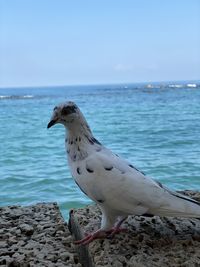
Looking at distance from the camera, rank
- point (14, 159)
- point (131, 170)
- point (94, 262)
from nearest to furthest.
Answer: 1. point (94, 262)
2. point (131, 170)
3. point (14, 159)

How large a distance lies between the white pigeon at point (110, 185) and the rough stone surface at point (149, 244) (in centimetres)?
6

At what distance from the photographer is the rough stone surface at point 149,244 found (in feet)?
3.73

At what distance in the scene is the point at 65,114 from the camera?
4.13ft

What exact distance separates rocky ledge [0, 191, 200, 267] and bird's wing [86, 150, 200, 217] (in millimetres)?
105

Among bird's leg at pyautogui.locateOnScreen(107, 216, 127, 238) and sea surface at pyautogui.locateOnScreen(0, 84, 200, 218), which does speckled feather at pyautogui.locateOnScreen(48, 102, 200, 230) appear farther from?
sea surface at pyautogui.locateOnScreen(0, 84, 200, 218)

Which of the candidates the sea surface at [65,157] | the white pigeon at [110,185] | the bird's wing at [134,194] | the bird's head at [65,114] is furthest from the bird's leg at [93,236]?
the sea surface at [65,157]

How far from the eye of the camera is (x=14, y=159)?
19.5 feet

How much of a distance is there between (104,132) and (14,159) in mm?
2951

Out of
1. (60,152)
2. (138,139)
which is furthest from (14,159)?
(138,139)

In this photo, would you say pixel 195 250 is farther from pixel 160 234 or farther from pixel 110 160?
pixel 110 160

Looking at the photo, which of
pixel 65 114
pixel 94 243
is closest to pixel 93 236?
pixel 94 243

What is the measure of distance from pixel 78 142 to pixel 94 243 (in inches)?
12.2

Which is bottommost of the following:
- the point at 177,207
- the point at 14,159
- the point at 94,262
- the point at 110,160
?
the point at 14,159

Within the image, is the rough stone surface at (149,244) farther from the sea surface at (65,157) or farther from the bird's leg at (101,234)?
the sea surface at (65,157)
